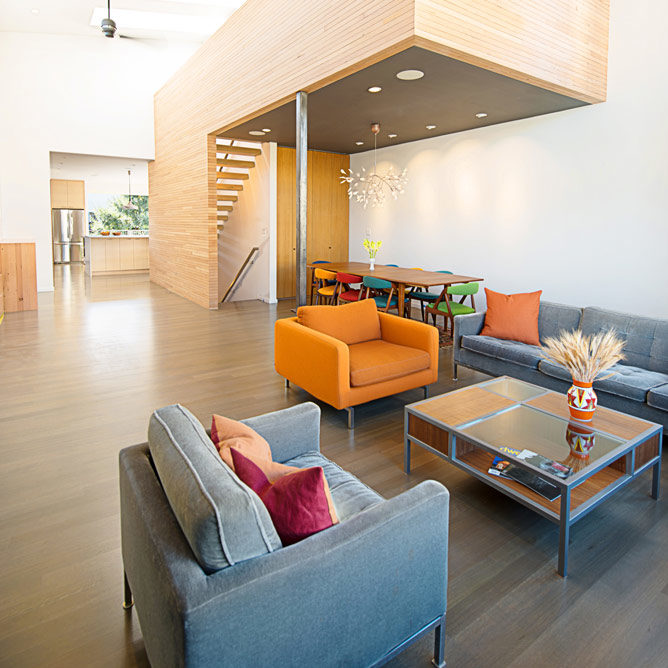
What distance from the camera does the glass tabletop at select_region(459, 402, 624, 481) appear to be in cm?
232

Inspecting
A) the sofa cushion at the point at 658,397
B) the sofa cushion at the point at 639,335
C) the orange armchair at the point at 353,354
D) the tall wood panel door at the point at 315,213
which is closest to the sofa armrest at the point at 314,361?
the orange armchair at the point at 353,354

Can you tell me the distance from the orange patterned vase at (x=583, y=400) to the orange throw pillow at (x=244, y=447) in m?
1.66

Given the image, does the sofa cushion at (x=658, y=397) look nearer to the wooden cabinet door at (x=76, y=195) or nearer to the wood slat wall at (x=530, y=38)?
the wood slat wall at (x=530, y=38)

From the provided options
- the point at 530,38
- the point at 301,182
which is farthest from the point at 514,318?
the point at 301,182

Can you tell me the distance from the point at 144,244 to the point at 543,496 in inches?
508

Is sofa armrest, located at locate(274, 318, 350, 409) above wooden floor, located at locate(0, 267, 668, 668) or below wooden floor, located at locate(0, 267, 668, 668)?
above

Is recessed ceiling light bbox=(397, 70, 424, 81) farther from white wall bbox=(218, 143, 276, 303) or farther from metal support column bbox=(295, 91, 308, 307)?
white wall bbox=(218, 143, 276, 303)

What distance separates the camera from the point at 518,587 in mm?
2006

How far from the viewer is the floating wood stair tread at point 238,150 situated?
870cm

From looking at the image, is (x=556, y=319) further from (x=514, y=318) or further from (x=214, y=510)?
(x=214, y=510)

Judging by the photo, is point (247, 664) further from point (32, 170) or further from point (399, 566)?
point (32, 170)

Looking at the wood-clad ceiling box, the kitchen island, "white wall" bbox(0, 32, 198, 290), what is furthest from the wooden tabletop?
the kitchen island

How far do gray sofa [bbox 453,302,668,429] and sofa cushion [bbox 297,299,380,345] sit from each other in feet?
2.94

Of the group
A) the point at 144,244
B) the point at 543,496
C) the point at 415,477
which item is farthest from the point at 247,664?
the point at 144,244
